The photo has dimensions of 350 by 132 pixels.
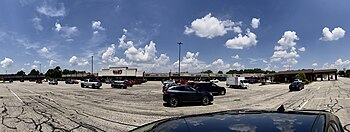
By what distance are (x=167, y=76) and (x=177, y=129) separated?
4599 inches

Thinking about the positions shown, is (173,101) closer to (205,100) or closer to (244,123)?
(205,100)

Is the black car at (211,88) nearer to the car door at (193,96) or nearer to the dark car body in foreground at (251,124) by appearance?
the car door at (193,96)

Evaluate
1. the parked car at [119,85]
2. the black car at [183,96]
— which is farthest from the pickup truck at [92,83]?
the black car at [183,96]

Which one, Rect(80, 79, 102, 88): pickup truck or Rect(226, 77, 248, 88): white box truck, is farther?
Rect(226, 77, 248, 88): white box truck

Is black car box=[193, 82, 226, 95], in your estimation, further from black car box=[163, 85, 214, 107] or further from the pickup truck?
the pickup truck

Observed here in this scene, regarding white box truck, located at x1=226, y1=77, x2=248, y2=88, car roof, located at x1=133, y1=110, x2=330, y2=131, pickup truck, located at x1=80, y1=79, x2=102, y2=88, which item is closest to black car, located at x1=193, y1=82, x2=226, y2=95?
white box truck, located at x1=226, y1=77, x2=248, y2=88

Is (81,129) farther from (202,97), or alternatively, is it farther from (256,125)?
(202,97)

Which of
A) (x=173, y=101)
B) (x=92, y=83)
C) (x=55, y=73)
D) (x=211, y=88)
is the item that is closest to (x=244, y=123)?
(x=173, y=101)

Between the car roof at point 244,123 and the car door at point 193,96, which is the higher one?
the car roof at point 244,123

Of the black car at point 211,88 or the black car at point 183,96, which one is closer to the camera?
the black car at point 183,96

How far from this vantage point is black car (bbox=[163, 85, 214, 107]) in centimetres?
1861

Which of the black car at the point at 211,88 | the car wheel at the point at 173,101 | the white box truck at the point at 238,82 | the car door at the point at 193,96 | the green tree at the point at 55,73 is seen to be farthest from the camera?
the green tree at the point at 55,73

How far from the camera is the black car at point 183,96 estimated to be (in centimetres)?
1861

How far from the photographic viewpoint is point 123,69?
108 metres
